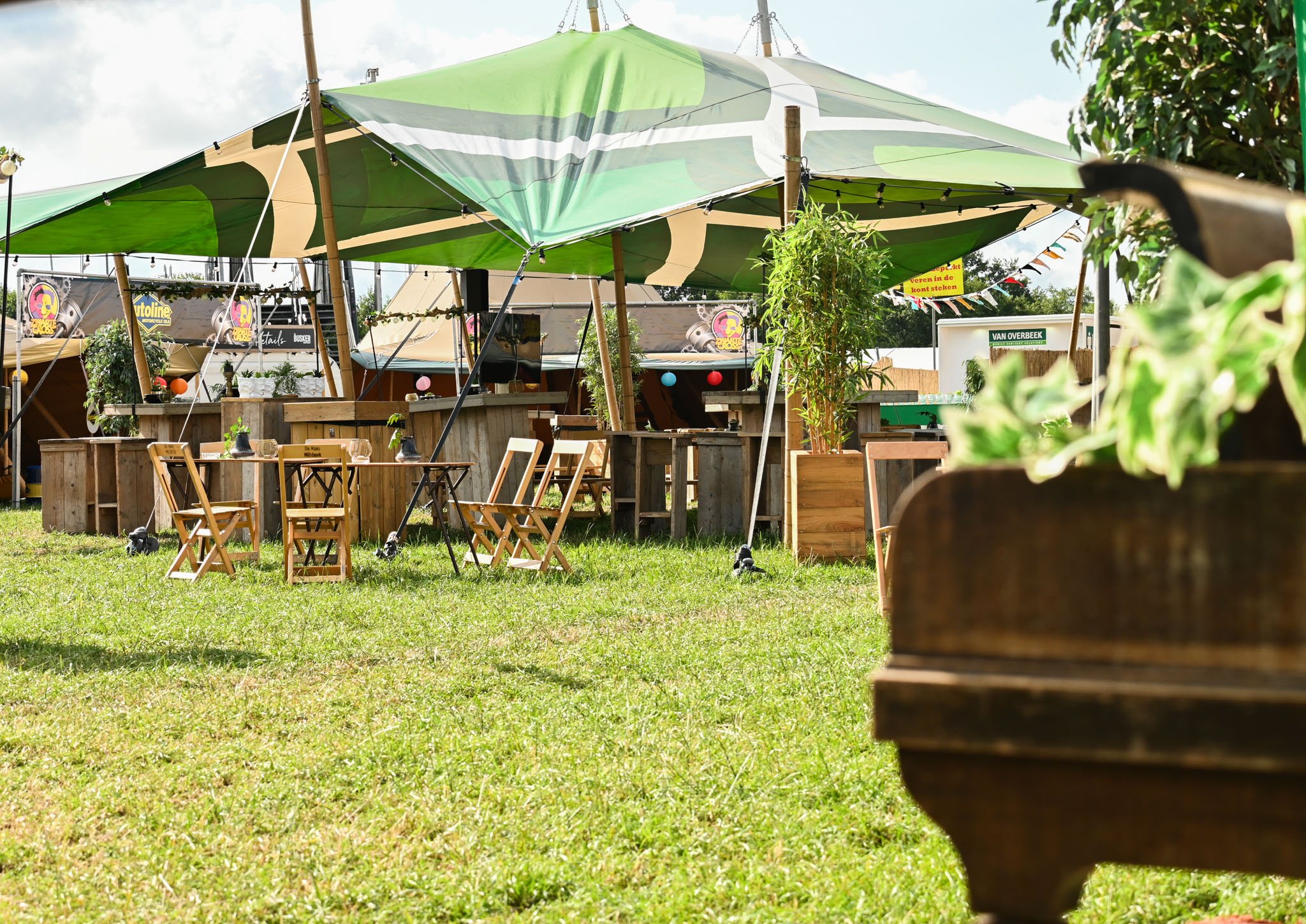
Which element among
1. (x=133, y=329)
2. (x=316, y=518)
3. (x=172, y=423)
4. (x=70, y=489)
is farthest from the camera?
(x=133, y=329)

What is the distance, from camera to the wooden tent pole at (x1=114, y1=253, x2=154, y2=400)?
1022 centimetres

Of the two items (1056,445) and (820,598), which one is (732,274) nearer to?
(820,598)

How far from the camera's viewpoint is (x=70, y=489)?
1002 centimetres

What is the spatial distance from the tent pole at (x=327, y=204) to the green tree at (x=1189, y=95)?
22.4 feet

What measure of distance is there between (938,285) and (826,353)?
54.7 ft

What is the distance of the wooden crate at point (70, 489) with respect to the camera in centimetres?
998

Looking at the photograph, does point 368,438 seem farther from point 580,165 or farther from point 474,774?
point 474,774

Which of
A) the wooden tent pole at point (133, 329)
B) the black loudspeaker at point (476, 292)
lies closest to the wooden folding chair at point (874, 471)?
the black loudspeaker at point (476, 292)

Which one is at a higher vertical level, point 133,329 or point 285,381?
point 133,329

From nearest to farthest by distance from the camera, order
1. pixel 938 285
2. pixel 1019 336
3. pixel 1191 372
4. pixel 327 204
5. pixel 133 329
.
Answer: pixel 1191 372 → pixel 327 204 → pixel 133 329 → pixel 1019 336 → pixel 938 285

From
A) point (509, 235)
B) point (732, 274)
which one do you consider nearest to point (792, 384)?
point (509, 235)

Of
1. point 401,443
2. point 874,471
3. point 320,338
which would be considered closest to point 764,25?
point 320,338

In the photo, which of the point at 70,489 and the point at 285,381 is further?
the point at 285,381

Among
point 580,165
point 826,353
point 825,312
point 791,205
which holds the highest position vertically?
point 580,165
